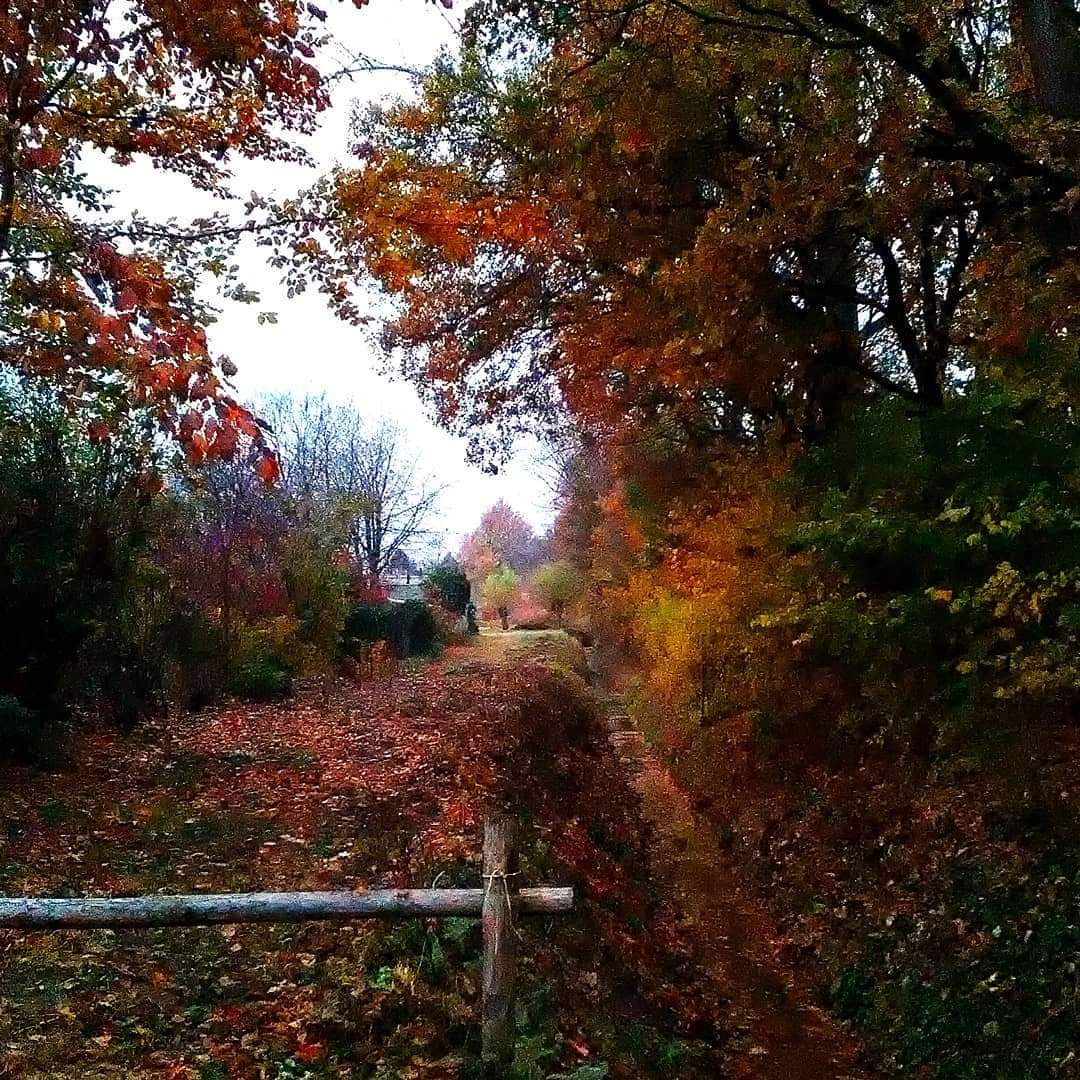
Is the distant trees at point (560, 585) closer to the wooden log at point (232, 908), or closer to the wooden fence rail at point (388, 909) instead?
the wooden fence rail at point (388, 909)

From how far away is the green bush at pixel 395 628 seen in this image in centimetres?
2298

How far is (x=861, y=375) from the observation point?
10484 millimetres

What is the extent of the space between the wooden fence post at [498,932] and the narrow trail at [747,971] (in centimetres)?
274

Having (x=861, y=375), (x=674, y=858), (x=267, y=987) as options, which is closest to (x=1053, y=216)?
(x=861, y=375)

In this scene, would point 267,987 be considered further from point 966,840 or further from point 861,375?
point 861,375

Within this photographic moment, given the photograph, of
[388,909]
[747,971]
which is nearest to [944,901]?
[747,971]

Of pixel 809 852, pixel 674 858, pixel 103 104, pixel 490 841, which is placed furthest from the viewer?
pixel 674 858

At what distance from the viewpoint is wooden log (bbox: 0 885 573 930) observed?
3830mm

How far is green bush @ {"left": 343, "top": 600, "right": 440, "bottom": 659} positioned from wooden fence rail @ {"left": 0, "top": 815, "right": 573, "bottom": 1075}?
57.9ft

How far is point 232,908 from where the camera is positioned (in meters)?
3.94

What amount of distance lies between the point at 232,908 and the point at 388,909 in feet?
2.30

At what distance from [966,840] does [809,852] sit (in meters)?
2.24

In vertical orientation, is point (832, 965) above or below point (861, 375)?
below

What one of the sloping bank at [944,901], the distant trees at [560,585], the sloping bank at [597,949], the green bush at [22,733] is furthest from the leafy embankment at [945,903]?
the distant trees at [560,585]
